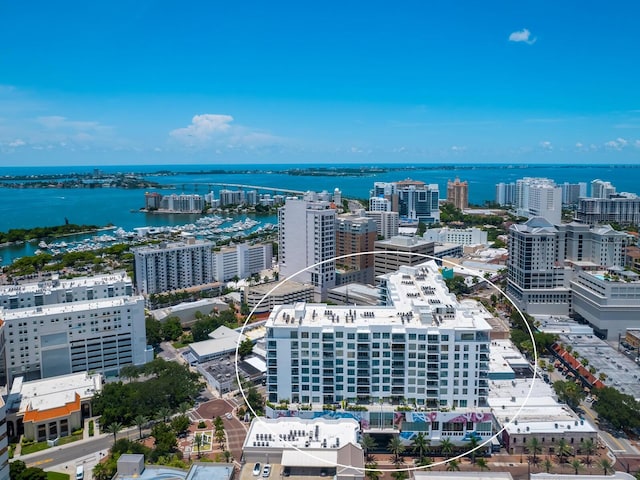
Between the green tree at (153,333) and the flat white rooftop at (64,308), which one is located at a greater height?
the flat white rooftop at (64,308)

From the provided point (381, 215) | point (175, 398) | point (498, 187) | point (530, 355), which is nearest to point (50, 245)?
point (381, 215)

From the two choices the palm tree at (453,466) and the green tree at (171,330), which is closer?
the palm tree at (453,466)

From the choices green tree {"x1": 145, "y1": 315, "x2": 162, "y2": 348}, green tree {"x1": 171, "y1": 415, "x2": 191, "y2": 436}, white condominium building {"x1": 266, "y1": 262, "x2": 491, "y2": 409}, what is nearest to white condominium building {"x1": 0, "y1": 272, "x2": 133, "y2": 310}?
green tree {"x1": 145, "y1": 315, "x2": 162, "y2": 348}

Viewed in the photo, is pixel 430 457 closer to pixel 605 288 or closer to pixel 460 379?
pixel 460 379

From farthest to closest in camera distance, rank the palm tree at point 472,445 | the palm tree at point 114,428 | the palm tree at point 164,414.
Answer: the palm tree at point 164,414 < the palm tree at point 114,428 < the palm tree at point 472,445

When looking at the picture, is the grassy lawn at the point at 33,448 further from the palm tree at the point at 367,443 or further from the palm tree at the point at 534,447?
the palm tree at the point at 534,447

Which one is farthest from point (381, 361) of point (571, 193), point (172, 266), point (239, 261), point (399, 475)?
point (571, 193)

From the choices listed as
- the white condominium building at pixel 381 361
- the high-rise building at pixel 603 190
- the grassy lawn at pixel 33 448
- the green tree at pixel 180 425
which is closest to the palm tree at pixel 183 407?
the green tree at pixel 180 425

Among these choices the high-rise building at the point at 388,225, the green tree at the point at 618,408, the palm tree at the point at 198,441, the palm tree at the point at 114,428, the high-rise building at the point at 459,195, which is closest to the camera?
the palm tree at the point at 198,441
